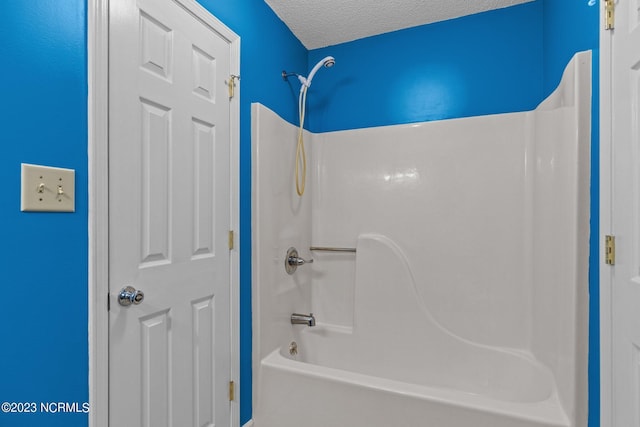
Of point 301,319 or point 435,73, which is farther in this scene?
point 435,73

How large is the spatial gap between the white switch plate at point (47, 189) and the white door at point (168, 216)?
128 millimetres

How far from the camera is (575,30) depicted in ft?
4.49

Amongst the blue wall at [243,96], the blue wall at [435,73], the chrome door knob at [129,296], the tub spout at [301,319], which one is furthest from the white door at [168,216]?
the blue wall at [435,73]

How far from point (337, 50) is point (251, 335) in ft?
6.95

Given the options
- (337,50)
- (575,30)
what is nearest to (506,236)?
(575,30)

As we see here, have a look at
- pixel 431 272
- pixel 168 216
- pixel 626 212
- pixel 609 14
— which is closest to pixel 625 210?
pixel 626 212

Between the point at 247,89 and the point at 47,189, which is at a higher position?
the point at 247,89

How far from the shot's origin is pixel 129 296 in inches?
42.3

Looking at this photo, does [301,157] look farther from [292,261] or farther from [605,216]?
[605,216]

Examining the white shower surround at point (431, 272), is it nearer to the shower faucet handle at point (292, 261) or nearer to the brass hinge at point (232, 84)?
the shower faucet handle at point (292, 261)

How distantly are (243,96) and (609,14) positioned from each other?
1525 mm

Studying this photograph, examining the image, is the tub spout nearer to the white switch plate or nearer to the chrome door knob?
the chrome door knob

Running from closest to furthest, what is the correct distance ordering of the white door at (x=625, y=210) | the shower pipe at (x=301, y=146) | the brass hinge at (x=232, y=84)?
the white door at (x=625, y=210) < the brass hinge at (x=232, y=84) < the shower pipe at (x=301, y=146)

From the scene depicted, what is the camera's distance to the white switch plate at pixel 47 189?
0.83 metres
